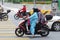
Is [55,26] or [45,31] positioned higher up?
[45,31]

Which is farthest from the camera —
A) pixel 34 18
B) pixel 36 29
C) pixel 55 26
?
pixel 55 26

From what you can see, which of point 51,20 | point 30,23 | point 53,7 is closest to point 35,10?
point 30,23

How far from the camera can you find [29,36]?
48.6 feet

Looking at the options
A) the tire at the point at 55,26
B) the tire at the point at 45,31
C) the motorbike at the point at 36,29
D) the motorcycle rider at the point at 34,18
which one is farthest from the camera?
the tire at the point at 55,26

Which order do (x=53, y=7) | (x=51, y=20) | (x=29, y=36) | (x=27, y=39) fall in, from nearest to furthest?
(x=27, y=39)
(x=29, y=36)
(x=51, y=20)
(x=53, y=7)

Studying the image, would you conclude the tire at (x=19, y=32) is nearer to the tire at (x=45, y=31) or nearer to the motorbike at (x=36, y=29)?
the motorbike at (x=36, y=29)

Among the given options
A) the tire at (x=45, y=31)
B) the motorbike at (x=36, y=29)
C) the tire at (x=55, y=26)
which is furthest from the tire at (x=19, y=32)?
the tire at (x=55, y=26)

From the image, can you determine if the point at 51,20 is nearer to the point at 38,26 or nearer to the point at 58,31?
the point at 58,31

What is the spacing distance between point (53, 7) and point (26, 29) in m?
11.6

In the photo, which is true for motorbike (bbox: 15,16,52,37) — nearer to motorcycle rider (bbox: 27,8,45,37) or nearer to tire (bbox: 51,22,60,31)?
motorcycle rider (bbox: 27,8,45,37)

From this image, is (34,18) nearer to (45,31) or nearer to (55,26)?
(45,31)

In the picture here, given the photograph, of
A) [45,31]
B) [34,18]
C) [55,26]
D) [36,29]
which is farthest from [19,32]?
[55,26]

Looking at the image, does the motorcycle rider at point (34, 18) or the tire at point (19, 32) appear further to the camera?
the tire at point (19, 32)

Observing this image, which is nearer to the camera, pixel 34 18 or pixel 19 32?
pixel 34 18
